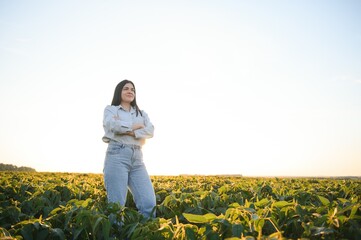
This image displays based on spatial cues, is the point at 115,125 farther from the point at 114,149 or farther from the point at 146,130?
the point at 146,130

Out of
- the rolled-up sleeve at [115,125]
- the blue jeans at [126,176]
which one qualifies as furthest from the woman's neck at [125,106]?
the blue jeans at [126,176]

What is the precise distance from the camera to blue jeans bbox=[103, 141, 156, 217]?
3.74 meters

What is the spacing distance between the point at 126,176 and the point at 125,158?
9.8 inches

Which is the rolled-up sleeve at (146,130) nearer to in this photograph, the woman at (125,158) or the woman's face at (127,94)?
the woman at (125,158)

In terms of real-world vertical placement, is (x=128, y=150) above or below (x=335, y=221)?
above

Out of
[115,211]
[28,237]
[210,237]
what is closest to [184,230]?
[210,237]

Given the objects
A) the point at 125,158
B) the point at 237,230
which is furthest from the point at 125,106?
the point at 237,230

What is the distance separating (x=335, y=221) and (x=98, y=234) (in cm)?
164

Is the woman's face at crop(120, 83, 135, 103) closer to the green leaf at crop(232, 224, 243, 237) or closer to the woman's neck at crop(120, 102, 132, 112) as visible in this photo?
the woman's neck at crop(120, 102, 132, 112)

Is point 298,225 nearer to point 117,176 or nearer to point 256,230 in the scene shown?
point 256,230

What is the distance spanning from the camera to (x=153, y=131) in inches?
173

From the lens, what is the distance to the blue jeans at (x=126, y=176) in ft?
12.3

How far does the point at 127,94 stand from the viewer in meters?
4.37

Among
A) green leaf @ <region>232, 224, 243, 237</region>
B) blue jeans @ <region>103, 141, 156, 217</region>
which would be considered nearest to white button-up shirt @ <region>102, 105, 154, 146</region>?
blue jeans @ <region>103, 141, 156, 217</region>
